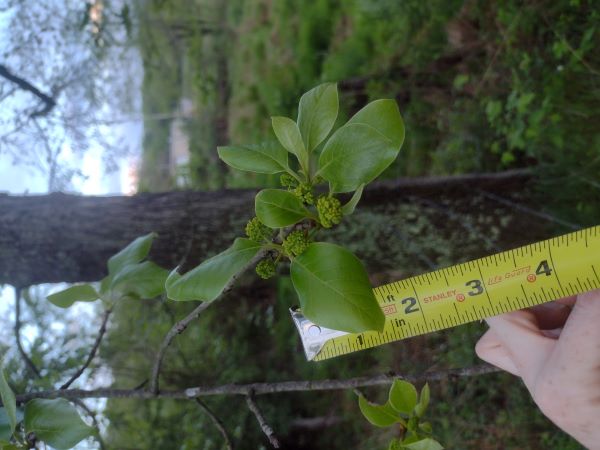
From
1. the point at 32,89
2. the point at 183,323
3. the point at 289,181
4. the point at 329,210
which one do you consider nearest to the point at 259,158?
the point at 289,181

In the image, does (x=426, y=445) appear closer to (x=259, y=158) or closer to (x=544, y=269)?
(x=544, y=269)

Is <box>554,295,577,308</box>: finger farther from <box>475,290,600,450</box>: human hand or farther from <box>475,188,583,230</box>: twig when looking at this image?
<box>475,188,583,230</box>: twig

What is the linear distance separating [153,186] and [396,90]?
13.5ft

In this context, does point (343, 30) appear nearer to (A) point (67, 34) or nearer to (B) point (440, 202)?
(A) point (67, 34)

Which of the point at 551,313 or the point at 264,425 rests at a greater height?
the point at 551,313

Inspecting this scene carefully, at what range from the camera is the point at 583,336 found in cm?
87

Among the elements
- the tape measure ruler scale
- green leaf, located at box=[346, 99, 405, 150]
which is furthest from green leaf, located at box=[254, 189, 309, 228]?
the tape measure ruler scale

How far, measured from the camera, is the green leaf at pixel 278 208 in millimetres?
824

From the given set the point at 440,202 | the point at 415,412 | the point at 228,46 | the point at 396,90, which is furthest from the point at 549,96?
the point at 228,46

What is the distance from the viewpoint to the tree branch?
9.32 ft

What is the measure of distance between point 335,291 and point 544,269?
0.46 metres

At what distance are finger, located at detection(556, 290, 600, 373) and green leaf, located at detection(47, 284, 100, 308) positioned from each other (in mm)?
966

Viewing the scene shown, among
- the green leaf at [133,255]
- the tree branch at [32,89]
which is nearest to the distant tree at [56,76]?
the tree branch at [32,89]

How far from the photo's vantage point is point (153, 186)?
6719 mm
